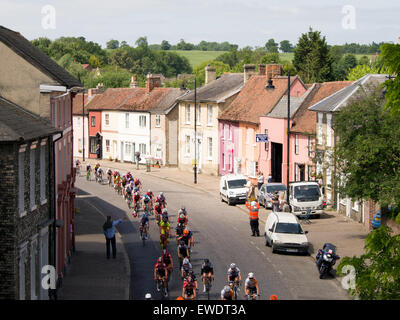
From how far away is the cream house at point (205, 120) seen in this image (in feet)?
213

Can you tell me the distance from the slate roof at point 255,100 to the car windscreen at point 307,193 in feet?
49.0

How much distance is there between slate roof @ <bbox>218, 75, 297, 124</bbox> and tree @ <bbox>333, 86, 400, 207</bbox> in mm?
22090

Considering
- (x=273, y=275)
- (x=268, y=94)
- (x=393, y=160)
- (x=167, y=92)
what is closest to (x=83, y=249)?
(x=273, y=275)

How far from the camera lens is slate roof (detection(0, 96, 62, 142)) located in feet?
62.1

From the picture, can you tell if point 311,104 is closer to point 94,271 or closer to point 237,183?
point 237,183

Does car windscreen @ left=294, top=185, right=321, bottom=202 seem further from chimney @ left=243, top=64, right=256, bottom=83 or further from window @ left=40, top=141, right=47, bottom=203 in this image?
chimney @ left=243, top=64, right=256, bottom=83

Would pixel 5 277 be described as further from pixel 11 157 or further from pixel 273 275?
pixel 273 275

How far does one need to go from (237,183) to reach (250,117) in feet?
38.9

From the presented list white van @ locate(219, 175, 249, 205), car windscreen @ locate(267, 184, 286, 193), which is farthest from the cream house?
car windscreen @ locate(267, 184, 286, 193)

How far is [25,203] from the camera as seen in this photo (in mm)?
21062

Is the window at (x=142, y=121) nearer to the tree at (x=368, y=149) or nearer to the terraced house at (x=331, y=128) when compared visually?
the terraced house at (x=331, y=128)

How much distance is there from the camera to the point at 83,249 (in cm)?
3434

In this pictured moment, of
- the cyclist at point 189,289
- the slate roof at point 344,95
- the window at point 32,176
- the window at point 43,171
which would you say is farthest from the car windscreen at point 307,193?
the window at point 32,176

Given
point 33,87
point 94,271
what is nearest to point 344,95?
point 94,271
